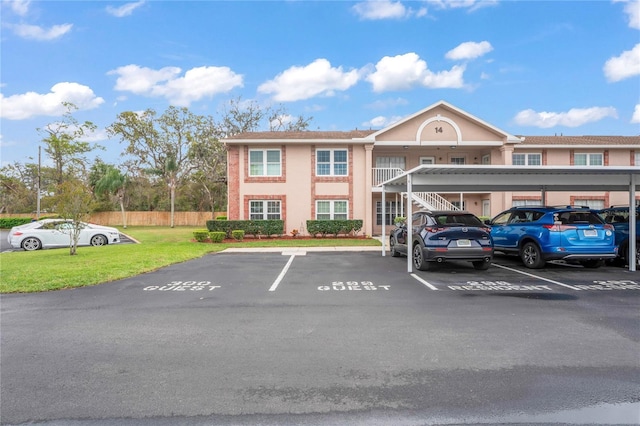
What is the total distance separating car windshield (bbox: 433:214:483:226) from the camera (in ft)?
34.0

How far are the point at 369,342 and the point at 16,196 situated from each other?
191ft

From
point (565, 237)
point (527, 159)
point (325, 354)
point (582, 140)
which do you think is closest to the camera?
point (325, 354)

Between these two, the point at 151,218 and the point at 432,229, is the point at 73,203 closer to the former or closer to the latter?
the point at 432,229

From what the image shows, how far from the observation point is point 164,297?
25.2ft

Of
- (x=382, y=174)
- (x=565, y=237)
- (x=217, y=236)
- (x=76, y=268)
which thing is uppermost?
(x=382, y=174)

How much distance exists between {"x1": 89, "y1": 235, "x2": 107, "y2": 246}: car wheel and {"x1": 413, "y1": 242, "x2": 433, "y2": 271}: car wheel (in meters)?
15.1

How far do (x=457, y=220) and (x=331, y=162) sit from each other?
44.4ft

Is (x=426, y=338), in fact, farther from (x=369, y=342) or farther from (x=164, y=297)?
(x=164, y=297)

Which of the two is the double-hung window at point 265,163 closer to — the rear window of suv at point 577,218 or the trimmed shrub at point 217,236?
the trimmed shrub at point 217,236

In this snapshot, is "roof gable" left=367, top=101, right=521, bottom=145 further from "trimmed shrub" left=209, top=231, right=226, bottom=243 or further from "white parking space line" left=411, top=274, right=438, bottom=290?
"white parking space line" left=411, top=274, right=438, bottom=290

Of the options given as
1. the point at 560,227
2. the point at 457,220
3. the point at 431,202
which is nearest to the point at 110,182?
the point at 431,202

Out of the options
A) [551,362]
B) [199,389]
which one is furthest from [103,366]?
[551,362]

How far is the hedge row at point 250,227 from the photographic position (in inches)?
859

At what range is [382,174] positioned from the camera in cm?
2377
